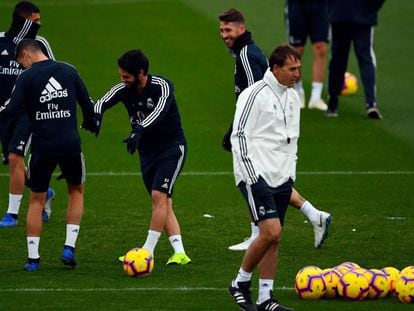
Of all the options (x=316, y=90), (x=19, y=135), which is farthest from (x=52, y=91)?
(x=316, y=90)

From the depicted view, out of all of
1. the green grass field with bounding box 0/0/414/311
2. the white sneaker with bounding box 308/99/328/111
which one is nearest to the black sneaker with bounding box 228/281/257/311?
the green grass field with bounding box 0/0/414/311

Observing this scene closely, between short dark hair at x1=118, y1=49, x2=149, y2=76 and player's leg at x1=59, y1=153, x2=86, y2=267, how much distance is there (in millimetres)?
993

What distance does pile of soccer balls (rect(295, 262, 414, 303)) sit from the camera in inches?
458

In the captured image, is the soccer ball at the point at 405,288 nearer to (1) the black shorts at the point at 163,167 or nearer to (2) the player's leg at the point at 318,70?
(1) the black shorts at the point at 163,167

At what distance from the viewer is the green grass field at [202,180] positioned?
12312 millimetres

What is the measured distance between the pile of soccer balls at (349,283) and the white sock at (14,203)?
457 cm

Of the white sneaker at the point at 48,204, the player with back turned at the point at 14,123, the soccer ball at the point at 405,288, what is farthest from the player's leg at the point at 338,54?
the soccer ball at the point at 405,288

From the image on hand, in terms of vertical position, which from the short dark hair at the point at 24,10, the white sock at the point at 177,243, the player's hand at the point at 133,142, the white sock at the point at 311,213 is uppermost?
the short dark hair at the point at 24,10

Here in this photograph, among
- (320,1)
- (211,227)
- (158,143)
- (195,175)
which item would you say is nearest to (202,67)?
(320,1)

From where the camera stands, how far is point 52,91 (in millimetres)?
12750

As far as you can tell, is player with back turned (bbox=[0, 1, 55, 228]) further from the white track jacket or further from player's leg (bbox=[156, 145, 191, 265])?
the white track jacket

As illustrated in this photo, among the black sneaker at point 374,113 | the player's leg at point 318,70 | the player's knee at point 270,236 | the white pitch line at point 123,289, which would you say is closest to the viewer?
the player's knee at point 270,236

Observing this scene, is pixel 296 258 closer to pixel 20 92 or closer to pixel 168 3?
pixel 20 92

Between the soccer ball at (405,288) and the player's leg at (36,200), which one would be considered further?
the player's leg at (36,200)
